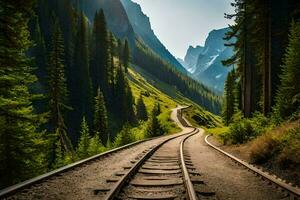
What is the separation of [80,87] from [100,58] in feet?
58.8

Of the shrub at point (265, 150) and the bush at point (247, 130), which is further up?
the bush at point (247, 130)

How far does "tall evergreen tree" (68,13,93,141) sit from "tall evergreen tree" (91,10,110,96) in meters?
8.18

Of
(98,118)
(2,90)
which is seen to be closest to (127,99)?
(98,118)

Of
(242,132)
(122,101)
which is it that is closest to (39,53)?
(122,101)

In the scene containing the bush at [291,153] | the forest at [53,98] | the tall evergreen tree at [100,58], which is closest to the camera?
the bush at [291,153]

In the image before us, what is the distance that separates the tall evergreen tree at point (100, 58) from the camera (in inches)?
3287

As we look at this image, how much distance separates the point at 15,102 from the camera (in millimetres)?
14633

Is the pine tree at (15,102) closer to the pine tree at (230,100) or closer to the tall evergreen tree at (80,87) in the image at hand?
the tall evergreen tree at (80,87)

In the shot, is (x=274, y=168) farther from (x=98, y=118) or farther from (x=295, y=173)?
(x=98, y=118)

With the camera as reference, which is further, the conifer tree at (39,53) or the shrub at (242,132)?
the conifer tree at (39,53)

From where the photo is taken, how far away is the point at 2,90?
1454 cm

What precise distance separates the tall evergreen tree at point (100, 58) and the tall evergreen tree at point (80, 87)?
818 centimetres

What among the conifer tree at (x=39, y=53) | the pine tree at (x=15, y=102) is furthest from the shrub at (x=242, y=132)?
the conifer tree at (x=39, y=53)

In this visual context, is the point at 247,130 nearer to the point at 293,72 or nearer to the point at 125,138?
the point at 293,72
